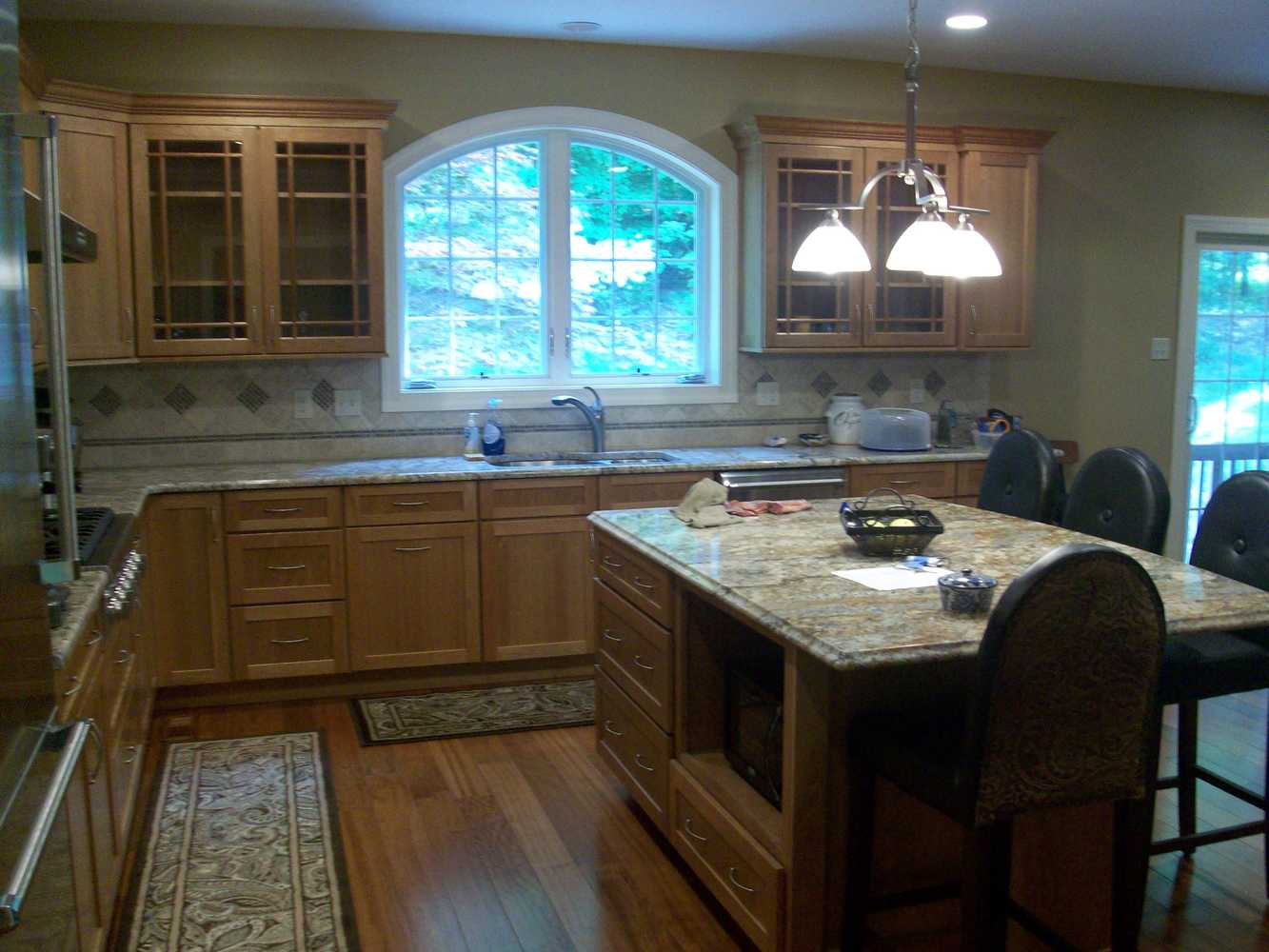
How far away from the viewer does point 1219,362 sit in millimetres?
6383

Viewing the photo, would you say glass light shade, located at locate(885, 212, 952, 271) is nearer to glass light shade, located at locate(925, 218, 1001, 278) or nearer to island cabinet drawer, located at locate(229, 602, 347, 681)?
glass light shade, located at locate(925, 218, 1001, 278)

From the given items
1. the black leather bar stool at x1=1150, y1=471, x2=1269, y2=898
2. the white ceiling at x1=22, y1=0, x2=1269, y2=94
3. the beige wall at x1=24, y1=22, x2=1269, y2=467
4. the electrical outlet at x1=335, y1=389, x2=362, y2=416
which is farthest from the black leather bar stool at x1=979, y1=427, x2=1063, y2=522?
the electrical outlet at x1=335, y1=389, x2=362, y2=416

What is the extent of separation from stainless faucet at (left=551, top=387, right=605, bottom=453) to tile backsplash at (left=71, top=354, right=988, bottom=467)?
111 millimetres

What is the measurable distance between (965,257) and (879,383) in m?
2.97

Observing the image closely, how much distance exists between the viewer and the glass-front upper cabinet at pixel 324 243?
4.63 metres

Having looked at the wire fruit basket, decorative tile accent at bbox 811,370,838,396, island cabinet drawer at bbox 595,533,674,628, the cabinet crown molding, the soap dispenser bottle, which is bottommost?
island cabinet drawer at bbox 595,533,674,628

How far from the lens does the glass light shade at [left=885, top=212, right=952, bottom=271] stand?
9.27 ft

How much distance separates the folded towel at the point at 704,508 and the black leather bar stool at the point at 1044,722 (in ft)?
3.99

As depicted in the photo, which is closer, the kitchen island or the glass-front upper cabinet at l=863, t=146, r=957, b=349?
the kitchen island

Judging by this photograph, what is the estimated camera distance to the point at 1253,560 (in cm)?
300

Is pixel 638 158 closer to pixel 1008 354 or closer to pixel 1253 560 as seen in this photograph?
pixel 1008 354

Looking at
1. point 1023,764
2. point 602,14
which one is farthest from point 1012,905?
point 602,14

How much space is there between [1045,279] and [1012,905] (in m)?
4.18

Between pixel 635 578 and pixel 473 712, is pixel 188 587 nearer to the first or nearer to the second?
pixel 473 712
